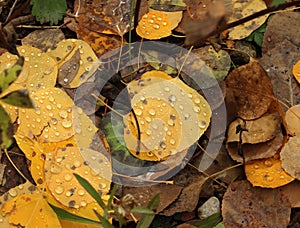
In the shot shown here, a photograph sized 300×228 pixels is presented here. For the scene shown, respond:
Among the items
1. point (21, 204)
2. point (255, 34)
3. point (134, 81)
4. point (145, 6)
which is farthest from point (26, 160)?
point (255, 34)

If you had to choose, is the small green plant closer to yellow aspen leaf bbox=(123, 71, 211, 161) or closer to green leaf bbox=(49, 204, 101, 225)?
green leaf bbox=(49, 204, 101, 225)

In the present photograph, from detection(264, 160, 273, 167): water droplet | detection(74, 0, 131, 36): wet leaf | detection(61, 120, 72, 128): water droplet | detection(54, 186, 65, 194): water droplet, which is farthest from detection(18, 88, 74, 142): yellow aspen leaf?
detection(264, 160, 273, 167): water droplet

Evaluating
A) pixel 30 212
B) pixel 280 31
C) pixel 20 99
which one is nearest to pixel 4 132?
pixel 20 99

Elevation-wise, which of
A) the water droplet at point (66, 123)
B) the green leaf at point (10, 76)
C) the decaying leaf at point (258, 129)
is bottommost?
the decaying leaf at point (258, 129)

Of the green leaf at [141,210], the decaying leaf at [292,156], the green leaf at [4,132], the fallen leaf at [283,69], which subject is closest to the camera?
the green leaf at [4,132]

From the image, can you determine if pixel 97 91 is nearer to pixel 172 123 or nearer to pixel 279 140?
pixel 172 123

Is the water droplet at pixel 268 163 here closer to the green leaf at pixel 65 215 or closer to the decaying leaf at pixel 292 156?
the decaying leaf at pixel 292 156

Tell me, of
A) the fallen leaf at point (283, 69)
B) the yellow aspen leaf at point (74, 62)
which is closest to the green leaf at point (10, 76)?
the yellow aspen leaf at point (74, 62)
